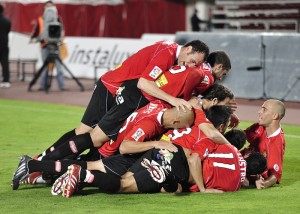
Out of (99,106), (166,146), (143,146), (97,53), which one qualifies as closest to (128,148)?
(143,146)

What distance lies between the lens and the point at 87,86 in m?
23.3

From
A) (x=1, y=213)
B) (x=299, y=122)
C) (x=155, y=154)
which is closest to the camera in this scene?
(x=1, y=213)

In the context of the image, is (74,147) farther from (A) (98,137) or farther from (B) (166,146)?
(B) (166,146)

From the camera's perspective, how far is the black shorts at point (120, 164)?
944cm

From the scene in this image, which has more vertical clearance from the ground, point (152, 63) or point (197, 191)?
point (152, 63)

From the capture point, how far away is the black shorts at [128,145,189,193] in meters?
9.00

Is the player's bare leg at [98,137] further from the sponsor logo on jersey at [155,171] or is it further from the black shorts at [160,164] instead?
the sponsor logo on jersey at [155,171]

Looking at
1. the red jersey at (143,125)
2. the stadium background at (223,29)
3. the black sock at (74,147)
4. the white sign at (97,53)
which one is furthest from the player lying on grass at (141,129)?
the white sign at (97,53)

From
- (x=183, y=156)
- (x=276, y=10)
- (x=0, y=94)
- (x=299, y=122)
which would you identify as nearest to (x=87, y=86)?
(x=0, y=94)

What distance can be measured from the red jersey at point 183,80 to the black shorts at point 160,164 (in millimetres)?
715

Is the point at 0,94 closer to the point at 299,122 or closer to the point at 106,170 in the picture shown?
the point at 299,122

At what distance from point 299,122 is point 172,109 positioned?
737 cm

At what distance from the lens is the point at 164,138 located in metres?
9.41

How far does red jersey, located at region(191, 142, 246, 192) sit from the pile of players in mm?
11
